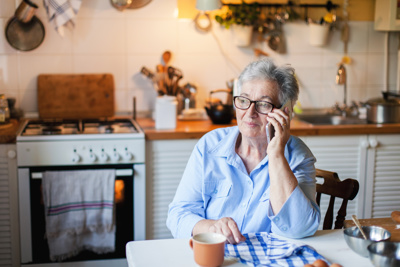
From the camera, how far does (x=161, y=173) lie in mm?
3088

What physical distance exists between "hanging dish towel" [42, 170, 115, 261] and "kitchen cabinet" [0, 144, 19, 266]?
0.64ft

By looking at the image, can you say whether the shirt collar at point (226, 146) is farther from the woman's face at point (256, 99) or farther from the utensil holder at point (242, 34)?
the utensil holder at point (242, 34)

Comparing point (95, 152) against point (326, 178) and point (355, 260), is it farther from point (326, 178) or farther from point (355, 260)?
point (355, 260)

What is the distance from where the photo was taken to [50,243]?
9.53 feet

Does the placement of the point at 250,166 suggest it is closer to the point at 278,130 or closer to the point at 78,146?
the point at 278,130

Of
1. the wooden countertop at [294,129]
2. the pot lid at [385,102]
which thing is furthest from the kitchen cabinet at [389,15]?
the wooden countertop at [294,129]

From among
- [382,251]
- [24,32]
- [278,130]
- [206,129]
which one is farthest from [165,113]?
[382,251]

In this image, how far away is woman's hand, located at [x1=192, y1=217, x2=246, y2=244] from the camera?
1555mm

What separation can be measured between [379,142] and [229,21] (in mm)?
1250

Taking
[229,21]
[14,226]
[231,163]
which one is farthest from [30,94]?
[231,163]

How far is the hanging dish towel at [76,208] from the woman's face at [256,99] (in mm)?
1235

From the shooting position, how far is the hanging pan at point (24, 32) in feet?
10.9

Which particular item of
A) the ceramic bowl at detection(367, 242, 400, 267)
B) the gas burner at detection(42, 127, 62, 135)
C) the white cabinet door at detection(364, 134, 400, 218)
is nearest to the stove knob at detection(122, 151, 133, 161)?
the gas burner at detection(42, 127, 62, 135)

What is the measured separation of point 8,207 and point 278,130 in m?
1.80
